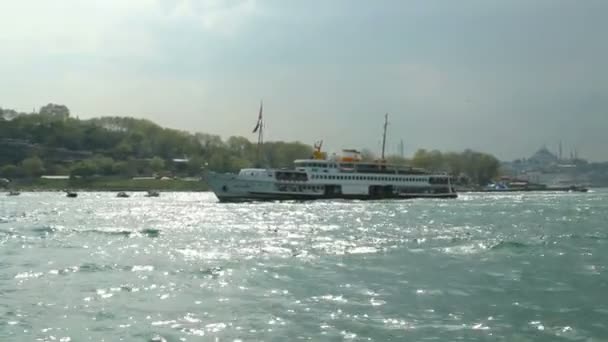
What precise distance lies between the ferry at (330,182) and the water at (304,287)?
153 feet

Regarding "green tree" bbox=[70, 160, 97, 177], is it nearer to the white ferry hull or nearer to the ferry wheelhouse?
the ferry wheelhouse

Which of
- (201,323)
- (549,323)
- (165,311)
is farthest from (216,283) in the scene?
(549,323)

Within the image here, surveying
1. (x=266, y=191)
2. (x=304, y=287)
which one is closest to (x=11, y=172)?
(x=266, y=191)

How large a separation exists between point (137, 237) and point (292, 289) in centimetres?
1912

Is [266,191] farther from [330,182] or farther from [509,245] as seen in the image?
[509,245]

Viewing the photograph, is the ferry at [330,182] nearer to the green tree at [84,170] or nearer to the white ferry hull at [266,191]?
the white ferry hull at [266,191]

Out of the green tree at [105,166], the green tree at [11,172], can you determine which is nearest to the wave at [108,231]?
the green tree at [105,166]

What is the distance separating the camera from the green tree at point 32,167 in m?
168

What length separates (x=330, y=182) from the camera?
87.6 m

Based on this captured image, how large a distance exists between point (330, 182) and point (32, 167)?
109674mm

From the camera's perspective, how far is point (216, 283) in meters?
19.1

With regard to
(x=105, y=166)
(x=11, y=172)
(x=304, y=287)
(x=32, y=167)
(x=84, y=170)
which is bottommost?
(x=304, y=287)

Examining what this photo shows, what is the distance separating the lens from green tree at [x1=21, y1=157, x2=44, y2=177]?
550 ft

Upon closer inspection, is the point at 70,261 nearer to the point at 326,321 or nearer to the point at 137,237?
the point at 137,237
